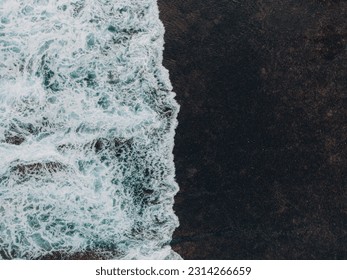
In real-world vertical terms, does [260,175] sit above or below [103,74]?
below

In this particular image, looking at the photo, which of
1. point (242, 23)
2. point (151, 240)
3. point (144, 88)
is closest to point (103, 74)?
point (144, 88)

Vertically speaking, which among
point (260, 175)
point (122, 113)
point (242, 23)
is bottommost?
point (260, 175)

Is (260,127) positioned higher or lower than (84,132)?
higher

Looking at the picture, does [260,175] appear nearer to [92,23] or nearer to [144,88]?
[144,88]
